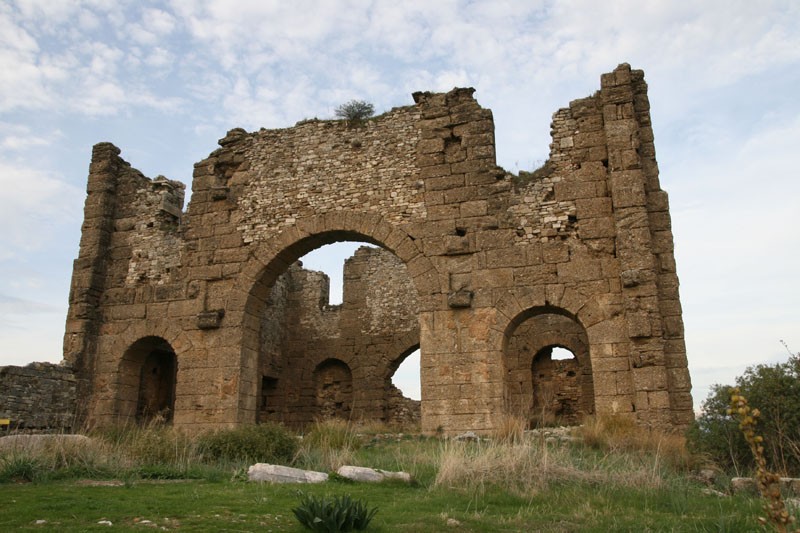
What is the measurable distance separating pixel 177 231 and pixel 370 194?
438cm

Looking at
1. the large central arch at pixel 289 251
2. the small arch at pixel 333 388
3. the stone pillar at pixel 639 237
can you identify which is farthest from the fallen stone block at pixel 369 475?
the small arch at pixel 333 388

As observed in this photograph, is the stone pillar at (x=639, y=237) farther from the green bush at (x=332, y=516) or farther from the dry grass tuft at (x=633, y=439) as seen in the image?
the green bush at (x=332, y=516)

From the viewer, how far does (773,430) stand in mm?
7801

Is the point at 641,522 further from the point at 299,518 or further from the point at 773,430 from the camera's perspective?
the point at 773,430

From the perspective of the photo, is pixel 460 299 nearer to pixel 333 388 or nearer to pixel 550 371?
pixel 550 371

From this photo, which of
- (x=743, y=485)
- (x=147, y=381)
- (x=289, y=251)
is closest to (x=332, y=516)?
(x=743, y=485)

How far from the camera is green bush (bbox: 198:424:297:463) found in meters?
9.22

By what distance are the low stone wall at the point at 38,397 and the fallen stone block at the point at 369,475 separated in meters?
7.84

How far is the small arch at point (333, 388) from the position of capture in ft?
62.5

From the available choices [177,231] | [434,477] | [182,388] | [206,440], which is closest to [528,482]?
[434,477]

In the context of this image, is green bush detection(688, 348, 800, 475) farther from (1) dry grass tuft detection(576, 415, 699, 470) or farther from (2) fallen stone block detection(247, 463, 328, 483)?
(2) fallen stone block detection(247, 463, 328, 483)

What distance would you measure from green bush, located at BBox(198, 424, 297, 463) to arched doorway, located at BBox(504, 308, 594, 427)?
8.10 meters

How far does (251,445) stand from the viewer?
9.44 m

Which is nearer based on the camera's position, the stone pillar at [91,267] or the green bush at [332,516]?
the green bush at [332,516]
